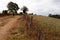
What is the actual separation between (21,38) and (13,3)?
8028 centimetres

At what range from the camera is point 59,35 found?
97.3ft

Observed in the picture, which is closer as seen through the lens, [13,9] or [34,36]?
[34,36]

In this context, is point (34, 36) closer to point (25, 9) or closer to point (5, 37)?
point (5, 37)

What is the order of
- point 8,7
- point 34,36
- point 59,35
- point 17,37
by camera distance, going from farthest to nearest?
1. point 8,7
2. point 59,35
3. point 17,37
4. point 34,36

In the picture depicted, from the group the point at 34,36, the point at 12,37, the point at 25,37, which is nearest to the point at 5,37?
the point at 12,37

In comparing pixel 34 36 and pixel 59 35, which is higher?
pixel 34 36

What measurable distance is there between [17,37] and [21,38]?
0.86m

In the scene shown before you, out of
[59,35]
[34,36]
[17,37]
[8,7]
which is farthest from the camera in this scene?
[8,7]

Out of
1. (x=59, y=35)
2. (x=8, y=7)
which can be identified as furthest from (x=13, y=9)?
(x=59, y=35)

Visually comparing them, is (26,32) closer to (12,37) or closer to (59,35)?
(12,37)

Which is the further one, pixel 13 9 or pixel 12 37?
pixel 13 9

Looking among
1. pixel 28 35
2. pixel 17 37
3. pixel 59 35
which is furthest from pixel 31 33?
pixel 59 35

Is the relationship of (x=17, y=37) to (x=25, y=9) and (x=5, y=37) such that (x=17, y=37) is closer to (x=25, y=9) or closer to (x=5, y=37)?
(x=5, y=37)

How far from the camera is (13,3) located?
102 metres
